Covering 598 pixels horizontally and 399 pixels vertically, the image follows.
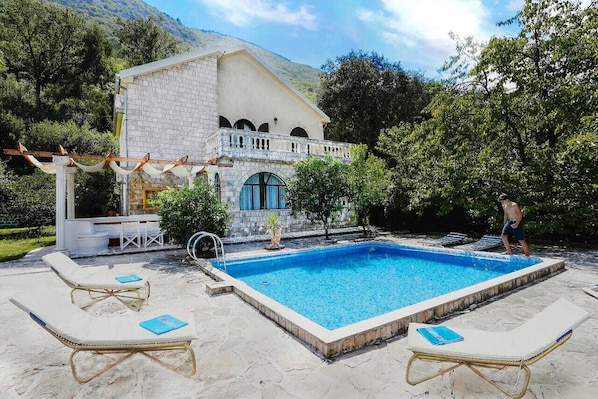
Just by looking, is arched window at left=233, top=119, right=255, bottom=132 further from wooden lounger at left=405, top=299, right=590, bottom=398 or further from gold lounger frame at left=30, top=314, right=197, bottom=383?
wooden lounger at left=405, top=299, right=590, bottom=398

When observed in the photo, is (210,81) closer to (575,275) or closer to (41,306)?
(41,306)

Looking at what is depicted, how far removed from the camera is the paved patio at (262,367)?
2973mm

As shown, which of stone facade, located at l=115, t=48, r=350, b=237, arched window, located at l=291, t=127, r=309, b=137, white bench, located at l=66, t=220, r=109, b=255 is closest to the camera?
white bench, located at l=66, t=220, r=109, b=255

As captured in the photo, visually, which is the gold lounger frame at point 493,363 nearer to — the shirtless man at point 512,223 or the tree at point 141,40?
the shirtless man at point 512,223

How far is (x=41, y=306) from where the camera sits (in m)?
3.44

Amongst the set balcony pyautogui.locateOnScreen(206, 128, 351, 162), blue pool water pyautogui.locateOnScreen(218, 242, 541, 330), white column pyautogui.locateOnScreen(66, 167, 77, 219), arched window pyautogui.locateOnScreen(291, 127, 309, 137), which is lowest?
blue pool water pyautogui.locateOnScreen(218, 242, 541, 330)

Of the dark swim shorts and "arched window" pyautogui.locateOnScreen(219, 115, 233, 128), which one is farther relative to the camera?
"arched window" pyautogui.locateOnScreen(219, 115, 233, 128)

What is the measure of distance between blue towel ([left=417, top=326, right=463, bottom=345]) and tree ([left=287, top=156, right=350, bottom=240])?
9769mm

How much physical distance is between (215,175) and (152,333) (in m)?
12.3

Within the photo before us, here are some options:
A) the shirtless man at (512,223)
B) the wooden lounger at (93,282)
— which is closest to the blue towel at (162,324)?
the wooden lounger at (93,282)

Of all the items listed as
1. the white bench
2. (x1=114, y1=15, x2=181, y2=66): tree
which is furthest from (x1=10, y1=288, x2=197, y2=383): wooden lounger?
(x1=114, y1=15, x2=181, y2=66): tree

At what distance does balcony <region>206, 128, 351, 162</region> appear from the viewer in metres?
13.8

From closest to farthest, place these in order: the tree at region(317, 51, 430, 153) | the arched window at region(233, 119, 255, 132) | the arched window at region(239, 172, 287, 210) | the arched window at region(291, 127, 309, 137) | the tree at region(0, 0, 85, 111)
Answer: the arched window at region(239, 172, 287, 210) → the arched window at region(233, 119, 255, 132) → the arched window at region(291, 127, 309, 137) → the tree at region(317, 51, 430, 153) → the tree at region(0, 0, 85, 111)

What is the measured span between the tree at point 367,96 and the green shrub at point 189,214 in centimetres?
1869
